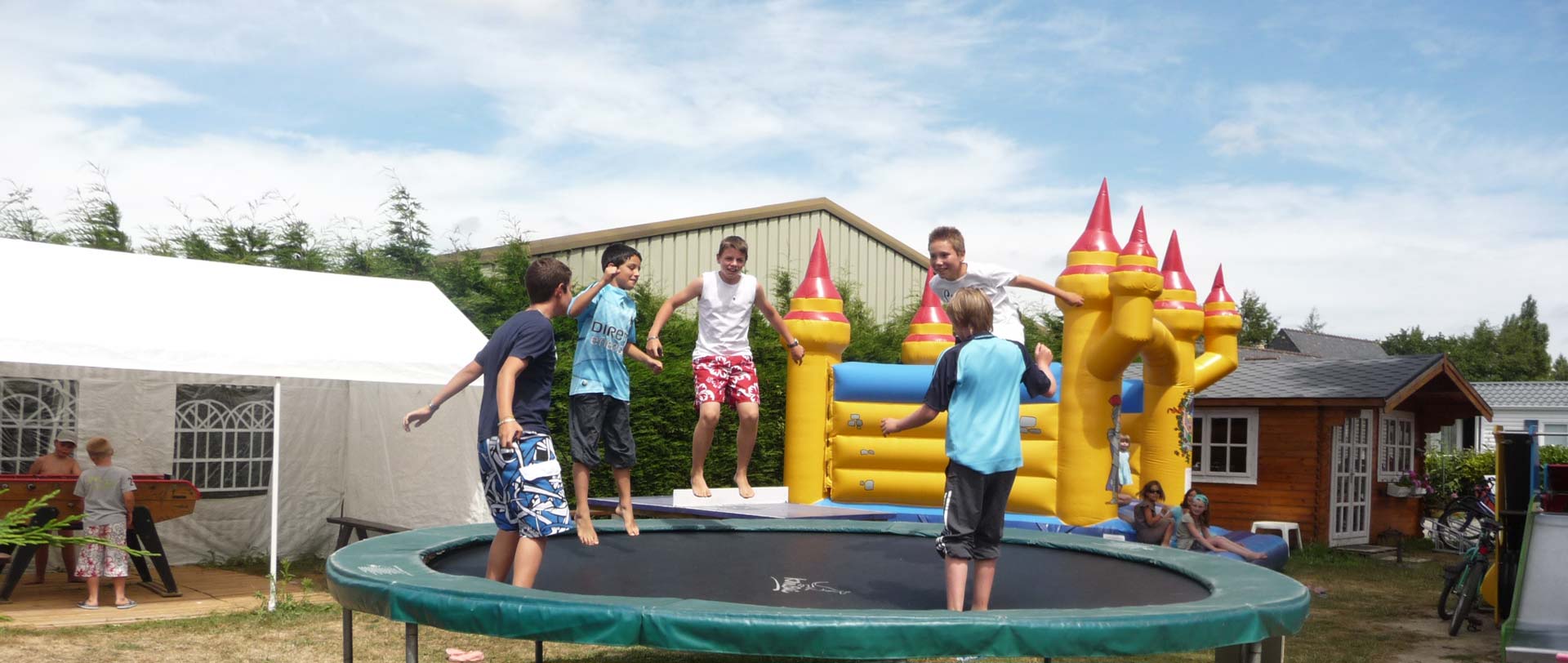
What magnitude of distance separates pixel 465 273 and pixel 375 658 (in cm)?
510

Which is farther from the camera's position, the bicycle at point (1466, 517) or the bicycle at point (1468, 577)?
the bicycle at point (1466, 517)

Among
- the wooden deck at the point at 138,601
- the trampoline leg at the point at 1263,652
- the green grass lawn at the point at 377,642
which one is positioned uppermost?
the trampoline leg at the point at 1263,652

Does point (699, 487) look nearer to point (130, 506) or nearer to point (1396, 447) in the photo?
point (130, 506)

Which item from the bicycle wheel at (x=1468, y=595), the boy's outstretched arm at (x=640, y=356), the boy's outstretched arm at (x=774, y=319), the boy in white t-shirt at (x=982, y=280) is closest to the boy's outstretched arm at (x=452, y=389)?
the boy's outstretched arm at (x=640, y=356)

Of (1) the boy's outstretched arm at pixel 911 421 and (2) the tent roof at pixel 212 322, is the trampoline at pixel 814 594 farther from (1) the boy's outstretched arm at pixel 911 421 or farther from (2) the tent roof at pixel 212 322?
(2) the tent roof at pixel 212 322

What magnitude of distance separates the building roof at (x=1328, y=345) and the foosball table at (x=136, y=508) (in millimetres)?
24890

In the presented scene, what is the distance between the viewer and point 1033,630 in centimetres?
233

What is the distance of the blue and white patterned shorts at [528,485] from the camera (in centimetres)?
297

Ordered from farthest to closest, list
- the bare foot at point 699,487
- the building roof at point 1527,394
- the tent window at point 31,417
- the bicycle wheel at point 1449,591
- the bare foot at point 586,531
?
the building roof at point 1527,394 < the tent window at point 31,417 < the bicycle wheel at point 1449,591 < the bare foot at point 699,487 < the bare foot at point 586,531

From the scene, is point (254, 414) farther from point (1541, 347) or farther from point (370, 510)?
point (1541, 347)

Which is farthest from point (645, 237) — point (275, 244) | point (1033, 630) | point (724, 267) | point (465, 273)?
point (1033, 630)

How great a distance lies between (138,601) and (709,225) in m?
6.37

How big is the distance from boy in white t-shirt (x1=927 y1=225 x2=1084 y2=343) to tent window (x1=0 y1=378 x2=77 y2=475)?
218 inches

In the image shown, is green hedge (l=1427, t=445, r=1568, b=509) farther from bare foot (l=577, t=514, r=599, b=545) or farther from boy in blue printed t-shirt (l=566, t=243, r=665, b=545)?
bare foot (l=577, t=514, r=599, b=545)
